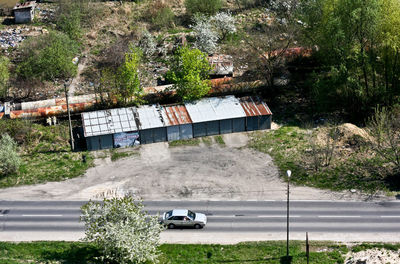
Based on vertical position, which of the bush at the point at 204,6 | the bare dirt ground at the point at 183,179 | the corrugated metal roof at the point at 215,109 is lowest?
the bare dirt ground at the point at 183,179

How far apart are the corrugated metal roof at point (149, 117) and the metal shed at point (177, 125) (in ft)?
2.51

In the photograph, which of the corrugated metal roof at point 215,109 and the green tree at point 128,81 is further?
the green tree at point 128,81

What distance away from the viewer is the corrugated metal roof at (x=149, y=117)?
217ft

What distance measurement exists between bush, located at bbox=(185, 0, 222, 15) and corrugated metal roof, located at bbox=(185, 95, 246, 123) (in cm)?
2714

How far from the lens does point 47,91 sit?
75812mm

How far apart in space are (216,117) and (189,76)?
6758mm

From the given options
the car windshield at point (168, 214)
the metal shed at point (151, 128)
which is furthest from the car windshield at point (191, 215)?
the metal shed at point (151, 128)

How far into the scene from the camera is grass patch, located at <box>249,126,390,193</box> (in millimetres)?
58375

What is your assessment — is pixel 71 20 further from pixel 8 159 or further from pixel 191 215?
pixel 191 215

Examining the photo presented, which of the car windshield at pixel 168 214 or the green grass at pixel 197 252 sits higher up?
the car windshield at pixel 168 214

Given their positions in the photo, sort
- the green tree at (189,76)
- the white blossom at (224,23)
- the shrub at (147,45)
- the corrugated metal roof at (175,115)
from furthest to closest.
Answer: the white blossom at (224,23)
the shrub at (147,45)
the green tree at (189,76)
the corrugated metal roof at (175,115)

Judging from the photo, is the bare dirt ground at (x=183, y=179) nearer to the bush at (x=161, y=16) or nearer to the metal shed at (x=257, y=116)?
the metal shed at (x=257, y=116)

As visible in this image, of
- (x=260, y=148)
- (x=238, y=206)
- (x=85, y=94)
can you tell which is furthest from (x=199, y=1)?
(x=238, y=206)

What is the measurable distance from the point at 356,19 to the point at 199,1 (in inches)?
1360
